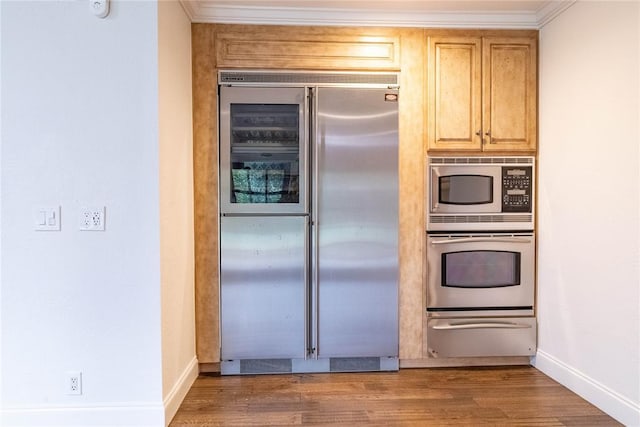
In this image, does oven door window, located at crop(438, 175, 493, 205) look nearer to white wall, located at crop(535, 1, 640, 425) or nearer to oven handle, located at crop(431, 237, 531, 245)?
oven handle, located at crop(431, 237, 531, 245)

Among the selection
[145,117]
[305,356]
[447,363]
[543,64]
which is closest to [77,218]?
[145,117]

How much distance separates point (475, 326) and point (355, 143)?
5.28ft

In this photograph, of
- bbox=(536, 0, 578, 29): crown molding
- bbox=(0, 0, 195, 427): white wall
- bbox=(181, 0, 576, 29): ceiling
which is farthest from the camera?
bbox=(181, 0, 576, 29): ceiling

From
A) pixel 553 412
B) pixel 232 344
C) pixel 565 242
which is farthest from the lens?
pixel 232 344

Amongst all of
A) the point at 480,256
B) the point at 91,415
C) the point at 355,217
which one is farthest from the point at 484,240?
the point at 91,415

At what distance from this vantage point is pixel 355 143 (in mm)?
2920

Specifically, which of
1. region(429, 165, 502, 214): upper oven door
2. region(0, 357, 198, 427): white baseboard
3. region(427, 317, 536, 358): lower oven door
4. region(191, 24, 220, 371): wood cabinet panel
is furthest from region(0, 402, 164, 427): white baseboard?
region(429, 165, 502, 214): upper oven door

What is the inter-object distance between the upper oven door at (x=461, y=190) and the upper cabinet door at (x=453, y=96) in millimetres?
169

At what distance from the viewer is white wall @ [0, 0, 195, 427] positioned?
2127mm

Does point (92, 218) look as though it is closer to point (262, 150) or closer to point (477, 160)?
point (262, 150)

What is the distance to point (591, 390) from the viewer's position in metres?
2.51

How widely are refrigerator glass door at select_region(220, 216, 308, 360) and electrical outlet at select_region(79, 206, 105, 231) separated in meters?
0.87

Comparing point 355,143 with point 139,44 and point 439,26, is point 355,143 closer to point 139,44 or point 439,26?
point 439,26

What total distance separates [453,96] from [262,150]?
1.45m
